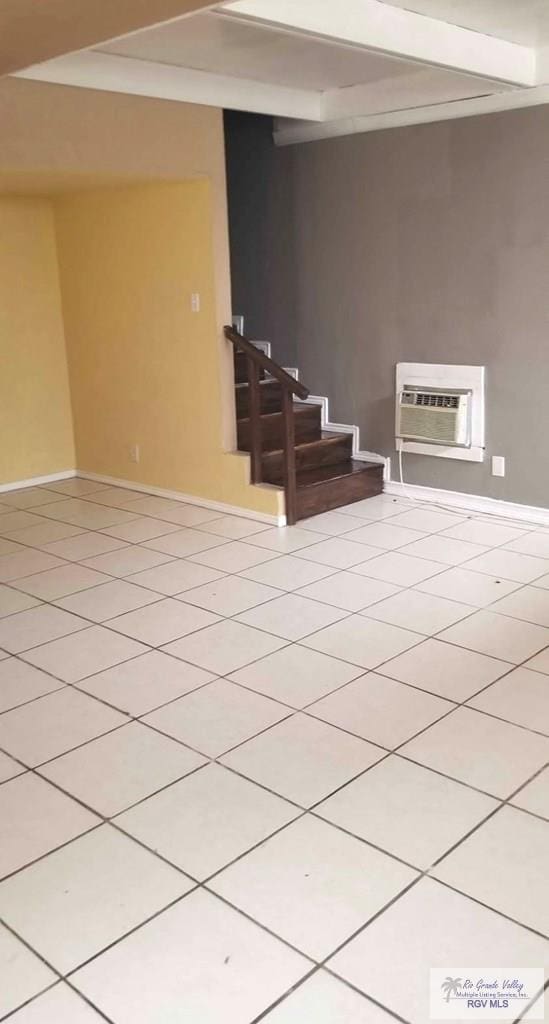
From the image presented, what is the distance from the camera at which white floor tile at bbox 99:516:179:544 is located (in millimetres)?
4770

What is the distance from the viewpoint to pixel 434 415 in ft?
16.6

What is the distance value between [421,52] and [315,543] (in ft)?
7.80

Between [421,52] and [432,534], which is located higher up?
[421,52]

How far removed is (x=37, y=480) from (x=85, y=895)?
Answer: 4.48 meters

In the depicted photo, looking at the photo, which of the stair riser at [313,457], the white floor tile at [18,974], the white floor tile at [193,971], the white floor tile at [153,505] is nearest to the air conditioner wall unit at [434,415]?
the stair riser at [313,457]

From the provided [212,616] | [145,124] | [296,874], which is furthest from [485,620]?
[145,124]

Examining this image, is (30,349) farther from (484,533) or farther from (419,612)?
(419,612)

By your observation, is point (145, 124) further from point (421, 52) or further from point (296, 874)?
point (296, 874)

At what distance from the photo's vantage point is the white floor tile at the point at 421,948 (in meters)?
1.72

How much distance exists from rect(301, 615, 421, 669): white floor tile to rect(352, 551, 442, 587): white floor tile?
52 centimetres

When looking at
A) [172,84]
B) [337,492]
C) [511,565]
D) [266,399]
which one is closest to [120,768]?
[511,565]

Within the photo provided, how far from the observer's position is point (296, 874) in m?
2.04

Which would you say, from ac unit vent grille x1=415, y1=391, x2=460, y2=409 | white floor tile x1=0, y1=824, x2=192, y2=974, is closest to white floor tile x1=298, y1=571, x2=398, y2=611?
Result: ac unit vent grille x1=415, y1=391, x2=460, y2=409

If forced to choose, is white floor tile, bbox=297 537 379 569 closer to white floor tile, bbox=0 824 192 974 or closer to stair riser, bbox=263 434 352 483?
stair riser, bbox=263 434 352 483
